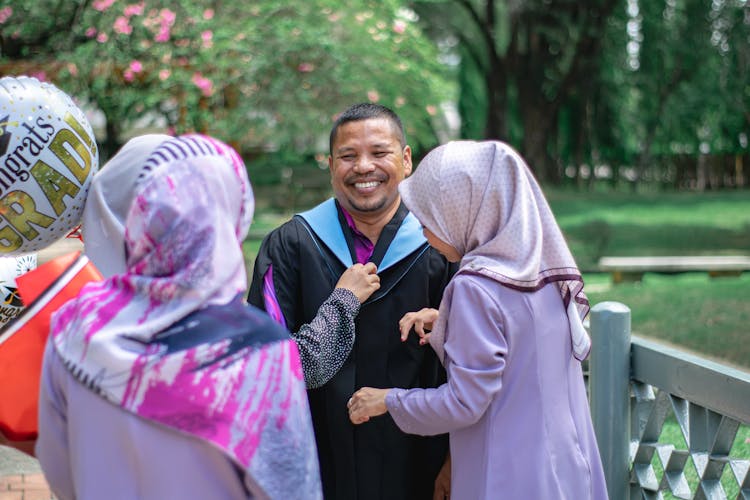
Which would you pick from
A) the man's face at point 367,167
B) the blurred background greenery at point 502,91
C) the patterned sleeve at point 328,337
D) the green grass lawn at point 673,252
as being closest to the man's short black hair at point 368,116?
the man's face at point 367,167

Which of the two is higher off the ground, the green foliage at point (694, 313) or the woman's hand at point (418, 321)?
the woman's hand at point (418, 321)

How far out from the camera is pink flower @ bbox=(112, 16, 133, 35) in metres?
9.98

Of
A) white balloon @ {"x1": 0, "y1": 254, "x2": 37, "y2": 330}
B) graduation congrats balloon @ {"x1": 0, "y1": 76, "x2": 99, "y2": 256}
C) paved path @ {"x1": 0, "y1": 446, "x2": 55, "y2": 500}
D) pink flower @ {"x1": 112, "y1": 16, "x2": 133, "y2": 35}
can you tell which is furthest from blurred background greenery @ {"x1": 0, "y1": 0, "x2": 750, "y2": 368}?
graduation congrats balloon @ {"x1": 0, "y1": 76, "x2": 99, "y2": 256}

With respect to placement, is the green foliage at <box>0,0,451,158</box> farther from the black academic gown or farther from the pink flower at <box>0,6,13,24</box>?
the black academic gown

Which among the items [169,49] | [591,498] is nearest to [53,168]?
[591,498]

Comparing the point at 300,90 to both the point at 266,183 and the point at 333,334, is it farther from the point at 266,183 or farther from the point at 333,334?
the point at 266,183

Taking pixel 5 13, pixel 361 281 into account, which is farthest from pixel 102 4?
pixel 361 281

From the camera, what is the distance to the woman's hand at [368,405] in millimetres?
2701

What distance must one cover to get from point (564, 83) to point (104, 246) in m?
24.6

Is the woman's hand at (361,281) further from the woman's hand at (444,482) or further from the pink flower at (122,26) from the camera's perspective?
the pink flower at (122,26)

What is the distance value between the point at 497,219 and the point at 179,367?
3.29 ft

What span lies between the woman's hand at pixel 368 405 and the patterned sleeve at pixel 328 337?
9.8 inches

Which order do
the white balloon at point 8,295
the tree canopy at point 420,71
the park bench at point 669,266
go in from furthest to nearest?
1. the park bench at point 669,266
2. the tree canopy at point 420,71
3. the white balloon at point 8,295

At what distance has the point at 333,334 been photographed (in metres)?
2.95
